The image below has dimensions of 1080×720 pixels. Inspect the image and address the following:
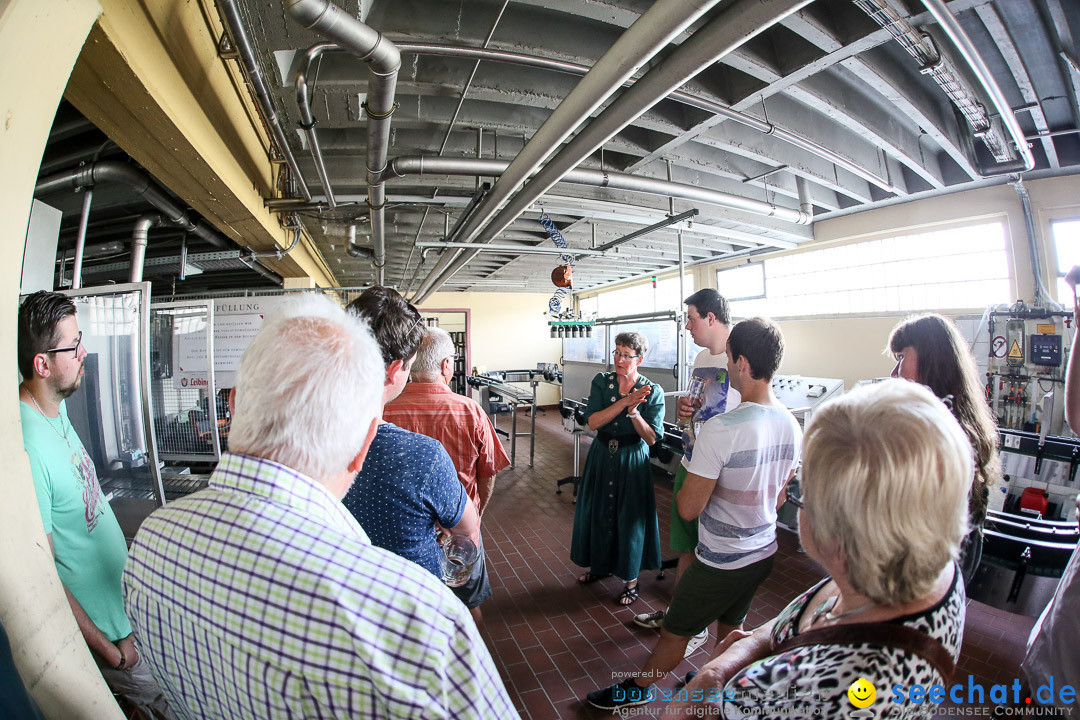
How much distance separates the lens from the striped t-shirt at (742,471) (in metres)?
1.57

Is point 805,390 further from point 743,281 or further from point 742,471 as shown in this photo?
point 742,471

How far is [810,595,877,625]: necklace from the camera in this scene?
0.73 meters

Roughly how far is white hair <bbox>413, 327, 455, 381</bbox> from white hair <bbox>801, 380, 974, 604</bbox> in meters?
1.57

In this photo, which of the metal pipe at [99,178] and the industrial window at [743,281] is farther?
the industrial window at [743,281]

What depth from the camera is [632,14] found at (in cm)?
200

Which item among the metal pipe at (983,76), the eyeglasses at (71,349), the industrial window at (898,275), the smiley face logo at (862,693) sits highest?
the metal pipe at (983,76)

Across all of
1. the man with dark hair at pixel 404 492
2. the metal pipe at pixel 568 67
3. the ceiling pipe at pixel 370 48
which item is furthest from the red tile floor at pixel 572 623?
the metal pipe at pixel 568 67

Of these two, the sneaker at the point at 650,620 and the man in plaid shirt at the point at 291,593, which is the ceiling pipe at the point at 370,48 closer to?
the man in plaid shirt at the point at 291,593

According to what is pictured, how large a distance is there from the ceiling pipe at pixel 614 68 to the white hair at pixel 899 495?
134 centimetres

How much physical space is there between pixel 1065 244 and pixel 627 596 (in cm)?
593

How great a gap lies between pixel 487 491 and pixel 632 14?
2414 mm

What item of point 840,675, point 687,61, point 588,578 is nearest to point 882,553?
point 840,675

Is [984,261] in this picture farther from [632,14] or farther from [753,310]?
[632,14]

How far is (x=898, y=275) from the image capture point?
5801 mm
